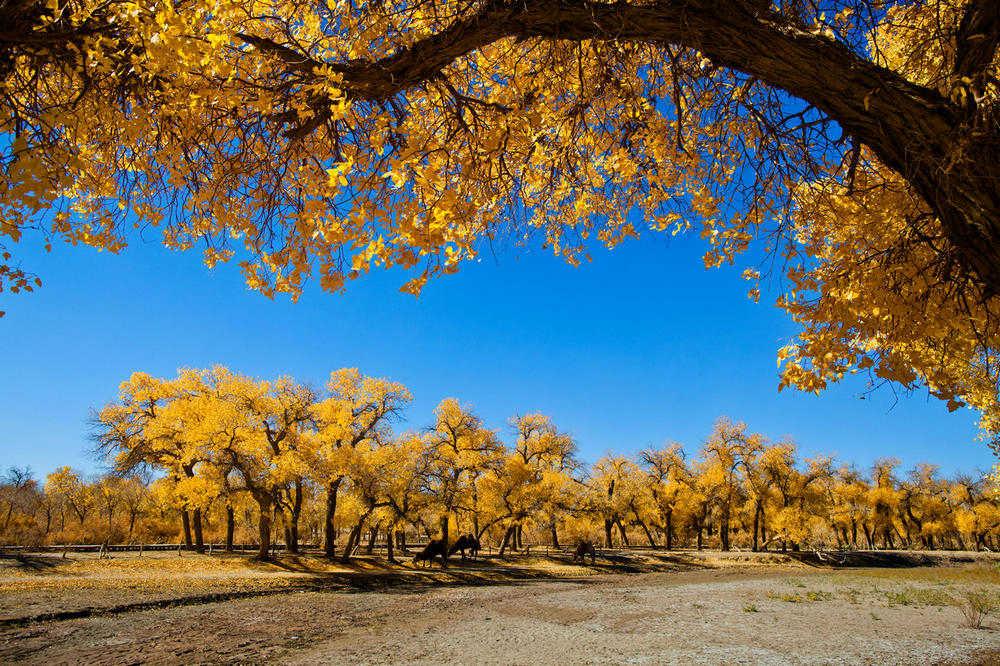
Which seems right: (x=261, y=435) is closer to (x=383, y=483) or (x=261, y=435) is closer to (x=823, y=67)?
(x=383, y=483)

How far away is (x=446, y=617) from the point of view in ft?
35.4

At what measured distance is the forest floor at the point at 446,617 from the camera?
7535 mm

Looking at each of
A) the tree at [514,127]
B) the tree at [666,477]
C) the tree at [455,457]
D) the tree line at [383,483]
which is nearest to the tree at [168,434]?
the tree line at [383,483]

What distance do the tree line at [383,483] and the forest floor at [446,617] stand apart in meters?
2.84

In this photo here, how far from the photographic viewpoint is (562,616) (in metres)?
11.2

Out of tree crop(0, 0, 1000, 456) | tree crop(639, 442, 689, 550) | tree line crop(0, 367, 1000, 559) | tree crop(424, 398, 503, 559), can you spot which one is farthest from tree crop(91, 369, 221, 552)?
tree crop(639, 442, 689, 550)

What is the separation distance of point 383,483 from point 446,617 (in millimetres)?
9349

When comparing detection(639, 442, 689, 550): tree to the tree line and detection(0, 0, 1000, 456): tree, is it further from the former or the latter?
detection(0, 0, 1000, 456): tree

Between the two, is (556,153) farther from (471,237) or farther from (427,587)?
(427,587)

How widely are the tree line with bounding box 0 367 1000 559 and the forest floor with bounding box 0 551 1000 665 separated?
2.84 meters

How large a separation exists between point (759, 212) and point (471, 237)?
214 cm

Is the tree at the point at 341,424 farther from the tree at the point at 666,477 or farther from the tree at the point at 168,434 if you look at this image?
the tree at the point at 666,477

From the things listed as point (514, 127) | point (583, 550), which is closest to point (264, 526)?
point (583, 550)

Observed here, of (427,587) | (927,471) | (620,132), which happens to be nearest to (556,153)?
(620,132)
